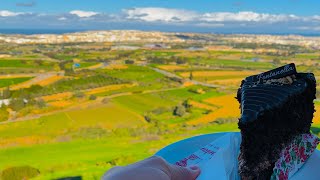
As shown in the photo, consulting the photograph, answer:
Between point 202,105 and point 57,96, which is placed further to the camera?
point 57,96

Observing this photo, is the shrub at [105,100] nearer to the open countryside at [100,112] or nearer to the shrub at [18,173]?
the open countryside at [100,112]

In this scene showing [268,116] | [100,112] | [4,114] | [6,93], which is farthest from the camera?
[6,93]

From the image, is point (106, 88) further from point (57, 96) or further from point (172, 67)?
point (172, 67)

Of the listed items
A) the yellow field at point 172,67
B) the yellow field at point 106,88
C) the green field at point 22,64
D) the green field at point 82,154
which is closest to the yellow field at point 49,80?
the yellow field at point 106,88

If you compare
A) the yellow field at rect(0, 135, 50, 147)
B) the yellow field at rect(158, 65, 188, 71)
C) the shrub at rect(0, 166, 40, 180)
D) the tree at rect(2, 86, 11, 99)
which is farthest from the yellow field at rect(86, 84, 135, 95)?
the shrub at rect(0, 166, 40, 180)

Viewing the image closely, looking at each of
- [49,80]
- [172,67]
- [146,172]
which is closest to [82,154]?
[146,172]

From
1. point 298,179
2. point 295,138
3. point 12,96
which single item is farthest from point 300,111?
point 12,96
